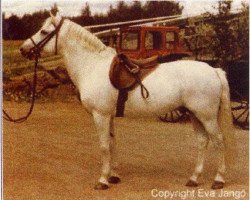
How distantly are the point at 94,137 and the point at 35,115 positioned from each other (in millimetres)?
286

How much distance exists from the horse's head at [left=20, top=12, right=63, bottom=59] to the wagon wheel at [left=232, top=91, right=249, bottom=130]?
833mm

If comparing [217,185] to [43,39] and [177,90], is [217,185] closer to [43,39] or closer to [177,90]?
[177,90]

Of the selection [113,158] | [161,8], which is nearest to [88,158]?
[113,158]

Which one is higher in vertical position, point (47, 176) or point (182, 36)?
point (182, 36)

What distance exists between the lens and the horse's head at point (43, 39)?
288 cm

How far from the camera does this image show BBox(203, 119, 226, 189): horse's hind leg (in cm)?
290

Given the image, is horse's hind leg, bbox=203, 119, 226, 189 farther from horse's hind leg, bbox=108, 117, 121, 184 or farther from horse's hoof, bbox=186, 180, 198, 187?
horse's hind leg, bbox=108, 117, 121, 184

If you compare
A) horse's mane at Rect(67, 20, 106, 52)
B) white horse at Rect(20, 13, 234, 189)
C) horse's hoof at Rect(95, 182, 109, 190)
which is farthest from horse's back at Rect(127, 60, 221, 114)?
horse's hoof at Rect(95, 182, 109, 190)

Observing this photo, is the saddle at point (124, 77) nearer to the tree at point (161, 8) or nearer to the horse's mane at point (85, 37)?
the horse's mane at point (85, 37)

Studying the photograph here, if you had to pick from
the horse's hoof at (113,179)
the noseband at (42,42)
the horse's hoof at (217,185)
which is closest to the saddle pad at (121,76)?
the noseband at (42,42)

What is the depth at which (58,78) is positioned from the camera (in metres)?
3.03

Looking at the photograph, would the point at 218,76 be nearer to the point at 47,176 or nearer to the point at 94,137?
the point at 94,137

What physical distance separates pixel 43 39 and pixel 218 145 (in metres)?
0.79

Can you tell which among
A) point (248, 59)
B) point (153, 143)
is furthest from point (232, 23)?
point (153, 143)
